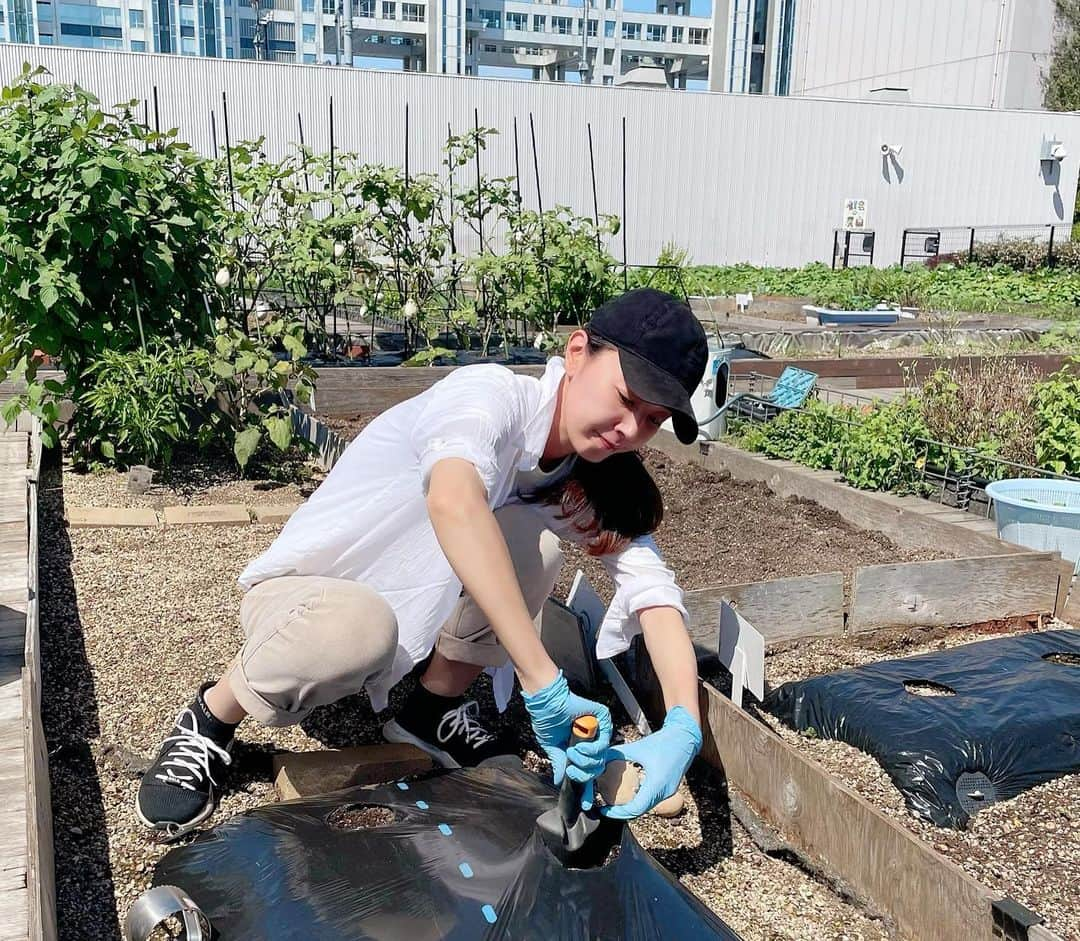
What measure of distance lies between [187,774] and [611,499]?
2.96 feet

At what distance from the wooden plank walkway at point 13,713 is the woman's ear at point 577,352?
3.39ft

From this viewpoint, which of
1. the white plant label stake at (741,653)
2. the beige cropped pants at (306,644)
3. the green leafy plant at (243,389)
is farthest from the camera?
the green leafy plant at (243,389)

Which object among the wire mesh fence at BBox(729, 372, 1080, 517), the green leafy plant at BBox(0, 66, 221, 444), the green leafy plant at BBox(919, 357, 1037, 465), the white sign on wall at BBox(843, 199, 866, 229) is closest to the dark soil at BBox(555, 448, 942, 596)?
the wire mesh fence at BBox(729, 372, 1080, 517)

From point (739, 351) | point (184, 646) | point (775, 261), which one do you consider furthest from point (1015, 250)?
point (184, 646)

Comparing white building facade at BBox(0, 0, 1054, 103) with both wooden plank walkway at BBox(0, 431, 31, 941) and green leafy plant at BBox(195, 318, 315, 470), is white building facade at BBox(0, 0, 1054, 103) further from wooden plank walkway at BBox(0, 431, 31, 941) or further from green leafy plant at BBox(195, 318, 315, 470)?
wooden plank walkway at BBox(0, 431, 31, 941)

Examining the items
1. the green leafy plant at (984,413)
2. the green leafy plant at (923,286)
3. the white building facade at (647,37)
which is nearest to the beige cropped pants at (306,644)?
the green leafy plant at (984,413)

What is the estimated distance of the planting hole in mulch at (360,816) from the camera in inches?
60.1

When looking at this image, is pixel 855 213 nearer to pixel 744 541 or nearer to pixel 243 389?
pixel 243 389

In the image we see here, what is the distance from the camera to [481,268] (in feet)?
22.7

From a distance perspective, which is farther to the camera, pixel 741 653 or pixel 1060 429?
pixel 1060 429

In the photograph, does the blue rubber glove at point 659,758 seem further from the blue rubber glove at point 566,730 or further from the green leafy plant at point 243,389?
the green leafy plant at point 243,389

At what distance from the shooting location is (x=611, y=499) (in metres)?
1.84

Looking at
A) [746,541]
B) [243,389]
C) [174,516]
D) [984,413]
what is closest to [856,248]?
[984,413]

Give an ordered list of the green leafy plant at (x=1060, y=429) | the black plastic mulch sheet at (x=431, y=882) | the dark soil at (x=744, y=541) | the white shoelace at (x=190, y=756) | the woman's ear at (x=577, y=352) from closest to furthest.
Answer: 1. the black plastic mulch sheet at (x=431, y=882)
2. the woman's ear at (x=577, y=352)
3. the white shoelace at (x=190, y=756)
4. the dark soil at (x=744, y=541)
5. the green leafy plant at (x=1060, y=429)
